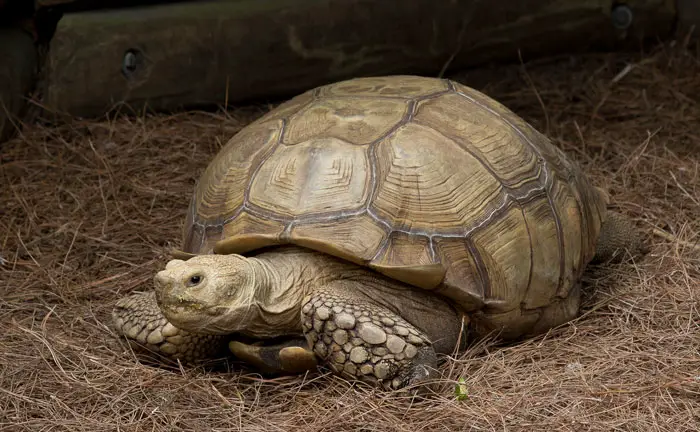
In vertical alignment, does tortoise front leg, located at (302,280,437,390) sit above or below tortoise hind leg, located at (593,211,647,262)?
above

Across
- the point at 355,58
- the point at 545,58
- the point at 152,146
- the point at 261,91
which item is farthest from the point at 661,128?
the point at 152,146

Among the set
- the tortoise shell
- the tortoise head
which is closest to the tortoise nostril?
the tortoise head

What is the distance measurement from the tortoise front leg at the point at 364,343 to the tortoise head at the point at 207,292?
210mm

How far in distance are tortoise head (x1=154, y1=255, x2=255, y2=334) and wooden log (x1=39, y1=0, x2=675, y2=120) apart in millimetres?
2454

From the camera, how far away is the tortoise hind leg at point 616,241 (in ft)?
13.5

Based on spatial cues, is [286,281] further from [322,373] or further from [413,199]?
[413,199]

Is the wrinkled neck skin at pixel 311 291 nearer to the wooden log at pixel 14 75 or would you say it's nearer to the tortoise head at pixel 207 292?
the tortoise head at pixel 207 292

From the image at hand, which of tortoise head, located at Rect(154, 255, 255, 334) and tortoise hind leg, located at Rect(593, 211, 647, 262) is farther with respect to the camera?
tortoise hind leg, located at Rect(593, 211, 647, 262)

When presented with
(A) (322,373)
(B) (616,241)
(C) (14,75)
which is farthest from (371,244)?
(C) (14,75)

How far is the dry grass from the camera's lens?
3049 mm

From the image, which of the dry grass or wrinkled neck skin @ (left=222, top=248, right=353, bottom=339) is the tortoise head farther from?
the dry grass

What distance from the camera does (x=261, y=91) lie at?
18.1ft

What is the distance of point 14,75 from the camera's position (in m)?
5.27

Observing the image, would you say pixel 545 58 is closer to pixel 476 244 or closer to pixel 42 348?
pixel 476 244
